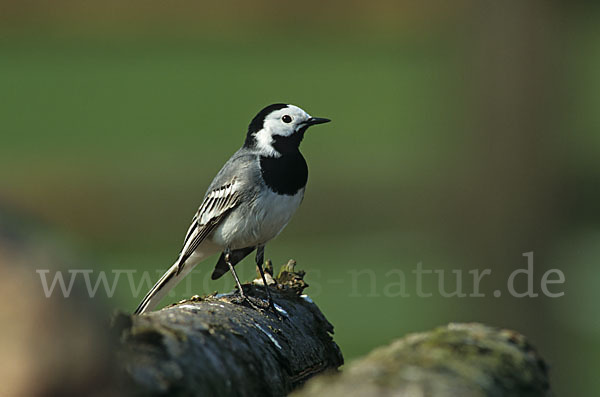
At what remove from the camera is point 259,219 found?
4.05m

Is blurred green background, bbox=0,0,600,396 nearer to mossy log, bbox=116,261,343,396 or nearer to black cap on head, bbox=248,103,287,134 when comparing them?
mossy log, bbox=116,261,343,396

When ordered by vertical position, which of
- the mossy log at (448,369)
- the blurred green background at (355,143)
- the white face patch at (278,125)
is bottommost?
the blurred green background at (355,143)

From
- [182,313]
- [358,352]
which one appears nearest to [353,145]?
[358,352]

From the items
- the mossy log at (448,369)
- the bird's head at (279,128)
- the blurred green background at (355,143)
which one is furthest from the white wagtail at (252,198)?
the mossy log at (448,369)

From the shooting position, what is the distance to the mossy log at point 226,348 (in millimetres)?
1791

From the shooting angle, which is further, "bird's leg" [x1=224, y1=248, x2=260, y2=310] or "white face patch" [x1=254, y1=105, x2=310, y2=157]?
"white face patch" [x1=254, y1=105, x2=310, y2=157]

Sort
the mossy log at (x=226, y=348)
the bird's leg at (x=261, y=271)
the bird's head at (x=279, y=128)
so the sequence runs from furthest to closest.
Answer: the bird's head at (x=279, y=128) < the bird's leg at (x=261, y=271) < the mossy log at (x=226, y=348)

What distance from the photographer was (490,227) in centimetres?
862

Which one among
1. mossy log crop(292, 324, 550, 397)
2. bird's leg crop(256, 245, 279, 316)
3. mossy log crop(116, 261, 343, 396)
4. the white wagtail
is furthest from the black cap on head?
mossy log crop(292, 324, 550, 397)

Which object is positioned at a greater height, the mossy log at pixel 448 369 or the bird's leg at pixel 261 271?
the mossy log at pixel 448 369

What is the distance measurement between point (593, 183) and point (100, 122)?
510 inches

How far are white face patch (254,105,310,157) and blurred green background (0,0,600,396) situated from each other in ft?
3.67

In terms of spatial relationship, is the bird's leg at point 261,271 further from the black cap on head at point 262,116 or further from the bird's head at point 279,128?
the black cap on head at point 262,116

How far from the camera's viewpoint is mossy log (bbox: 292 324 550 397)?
5.21ft
